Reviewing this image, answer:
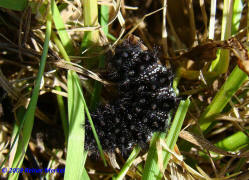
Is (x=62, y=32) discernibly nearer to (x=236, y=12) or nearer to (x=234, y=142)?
(x=236, y=12)

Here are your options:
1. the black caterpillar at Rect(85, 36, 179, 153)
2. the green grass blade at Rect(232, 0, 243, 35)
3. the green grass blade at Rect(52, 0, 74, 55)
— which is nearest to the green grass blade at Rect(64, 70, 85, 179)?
the black caterpillar at Rect(85, 36, 179, 153)

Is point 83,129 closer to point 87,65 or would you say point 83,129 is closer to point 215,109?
point 87,65

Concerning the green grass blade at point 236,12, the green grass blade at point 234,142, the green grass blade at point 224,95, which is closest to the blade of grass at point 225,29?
the green grass blade at point 236,12

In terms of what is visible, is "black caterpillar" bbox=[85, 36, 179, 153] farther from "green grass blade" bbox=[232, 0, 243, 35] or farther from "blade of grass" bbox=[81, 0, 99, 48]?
"green grass blade" bbox=[232, 0, 243, 35]

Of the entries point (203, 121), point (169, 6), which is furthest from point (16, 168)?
point (169, 6)

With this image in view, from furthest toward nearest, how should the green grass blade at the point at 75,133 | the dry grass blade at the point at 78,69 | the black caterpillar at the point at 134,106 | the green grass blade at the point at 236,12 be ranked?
the green grass blade at the point at 236,12, the dry grass blade at the point at 78,69, the black caterpillar at the point at 134,106, the green grass blade at the point at 75,133

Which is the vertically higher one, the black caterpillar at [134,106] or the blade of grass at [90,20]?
the blade of grass at [90,20]

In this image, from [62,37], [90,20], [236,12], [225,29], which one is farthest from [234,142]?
[62,37]

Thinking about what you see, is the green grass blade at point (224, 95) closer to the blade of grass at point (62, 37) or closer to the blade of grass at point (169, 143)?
the blade of grass at point (169, 143)
